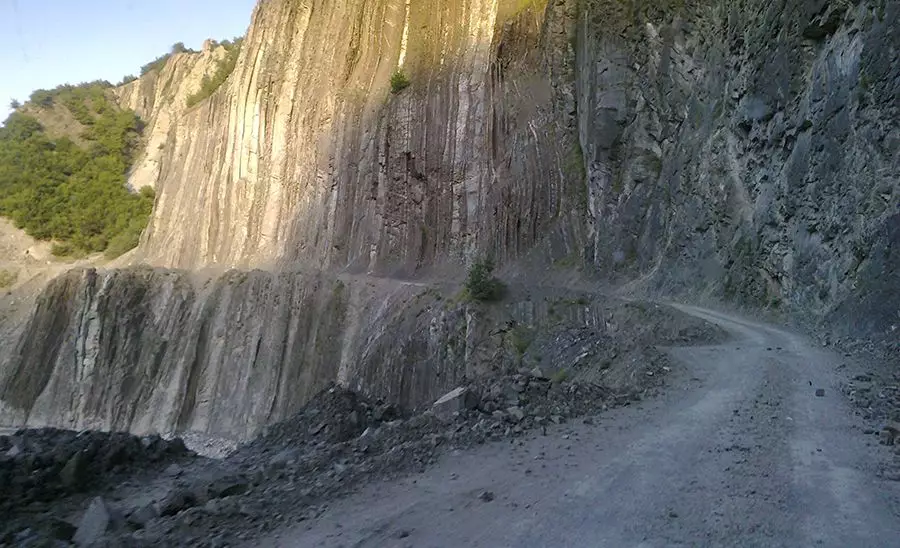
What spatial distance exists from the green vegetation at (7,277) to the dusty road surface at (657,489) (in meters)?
55.4

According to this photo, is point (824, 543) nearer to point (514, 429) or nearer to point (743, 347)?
point (514, 429)

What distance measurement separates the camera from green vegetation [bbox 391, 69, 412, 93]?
1358 inches

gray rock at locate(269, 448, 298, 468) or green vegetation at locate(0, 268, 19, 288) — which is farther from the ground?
gray rock at locate(269, 448, 298, 468)

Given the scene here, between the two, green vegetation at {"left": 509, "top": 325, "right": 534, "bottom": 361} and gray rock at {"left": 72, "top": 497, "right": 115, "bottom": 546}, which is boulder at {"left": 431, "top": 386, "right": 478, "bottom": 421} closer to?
gray rock at {"left": 72, "top": 497, "right": 115, "bottom": 546}

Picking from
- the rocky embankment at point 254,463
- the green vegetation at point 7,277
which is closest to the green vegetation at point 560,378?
the rocky embankment at point 254,463

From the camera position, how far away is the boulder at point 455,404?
8391mm

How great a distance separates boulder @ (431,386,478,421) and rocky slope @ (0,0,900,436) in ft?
24.5

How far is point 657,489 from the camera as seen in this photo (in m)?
5.49

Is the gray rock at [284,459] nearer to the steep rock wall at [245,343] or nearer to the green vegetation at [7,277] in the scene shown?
the steep rock wall at [245,343]

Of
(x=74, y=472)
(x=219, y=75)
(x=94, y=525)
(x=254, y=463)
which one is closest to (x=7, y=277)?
(x=219, y=75)

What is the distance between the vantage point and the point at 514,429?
25.7 feet

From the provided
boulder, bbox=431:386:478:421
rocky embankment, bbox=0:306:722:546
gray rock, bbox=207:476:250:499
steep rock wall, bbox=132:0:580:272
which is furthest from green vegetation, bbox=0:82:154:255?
gray rock, bbox=207:476:250:499

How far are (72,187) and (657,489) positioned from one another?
212 ft

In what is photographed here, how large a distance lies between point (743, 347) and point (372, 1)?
33.2 metres
